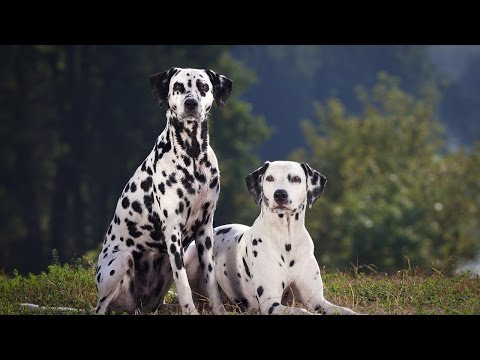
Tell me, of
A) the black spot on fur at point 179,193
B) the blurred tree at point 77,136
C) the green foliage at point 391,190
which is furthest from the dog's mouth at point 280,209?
the blurred tree at point 77,136

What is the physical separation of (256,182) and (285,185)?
46 cm

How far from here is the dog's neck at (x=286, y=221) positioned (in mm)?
10047

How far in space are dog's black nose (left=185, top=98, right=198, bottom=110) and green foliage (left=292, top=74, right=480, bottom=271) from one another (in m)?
21.5

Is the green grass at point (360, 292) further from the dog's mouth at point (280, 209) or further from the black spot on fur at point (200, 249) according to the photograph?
the dog's mouth at point (280, 209)

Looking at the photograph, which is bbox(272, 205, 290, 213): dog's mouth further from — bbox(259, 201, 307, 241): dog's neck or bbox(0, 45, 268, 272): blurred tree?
bbox(0, 45, 268, 272): blurred tree

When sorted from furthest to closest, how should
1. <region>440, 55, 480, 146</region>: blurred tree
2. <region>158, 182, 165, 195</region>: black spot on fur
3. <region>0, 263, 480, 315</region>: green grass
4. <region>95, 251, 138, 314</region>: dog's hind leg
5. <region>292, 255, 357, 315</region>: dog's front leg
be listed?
<region>440, 55, 480, 146</region>: blurred tree < <region>0, 263, 480, 315</region>: green grass < <region>95, 251, 138, 314</region>: dog's hind leg < <region>158, 182, 165, 195</region>: black spot on fur < <region>292, 255, 357, 315</region>: dog's front leg

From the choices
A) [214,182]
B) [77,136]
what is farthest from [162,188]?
[77,136]

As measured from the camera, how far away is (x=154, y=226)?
10.5m

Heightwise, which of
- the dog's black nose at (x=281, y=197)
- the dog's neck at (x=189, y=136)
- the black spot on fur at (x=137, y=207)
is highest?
the dog's neck at (x=189, y=136)

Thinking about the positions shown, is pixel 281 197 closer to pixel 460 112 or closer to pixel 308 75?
pixel 308 75

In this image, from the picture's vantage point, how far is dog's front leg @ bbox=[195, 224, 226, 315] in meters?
10.5

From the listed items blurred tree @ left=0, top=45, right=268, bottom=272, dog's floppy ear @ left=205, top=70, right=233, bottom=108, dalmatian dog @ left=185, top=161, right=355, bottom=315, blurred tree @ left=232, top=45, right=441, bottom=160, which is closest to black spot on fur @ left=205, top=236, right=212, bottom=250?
dalmatian dog @ left=185, top=161, right=355, bottom=315

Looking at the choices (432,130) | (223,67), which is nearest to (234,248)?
(223,67)
